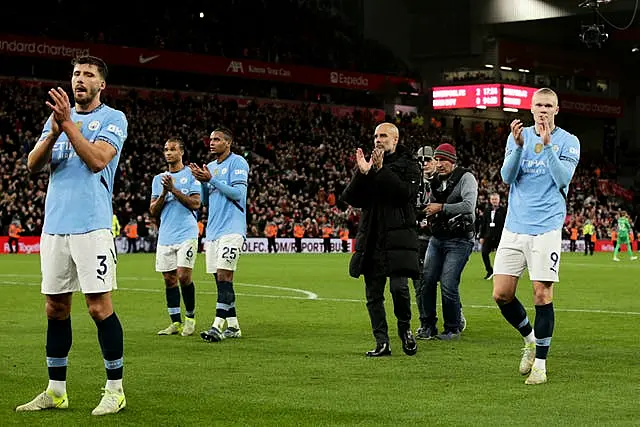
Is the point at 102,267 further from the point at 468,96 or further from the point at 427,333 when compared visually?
the point at 468,96

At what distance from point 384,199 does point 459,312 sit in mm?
2607

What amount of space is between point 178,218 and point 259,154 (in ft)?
133

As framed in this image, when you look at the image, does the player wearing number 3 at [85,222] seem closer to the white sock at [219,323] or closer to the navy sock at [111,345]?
the navy sock at [111,345]

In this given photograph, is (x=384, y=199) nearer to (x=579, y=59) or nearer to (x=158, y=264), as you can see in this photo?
(x=158, y=264)

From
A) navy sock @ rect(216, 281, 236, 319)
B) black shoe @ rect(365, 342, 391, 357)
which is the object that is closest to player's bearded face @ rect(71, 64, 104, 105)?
black shoe @ rect(365, 342, 391, 357)

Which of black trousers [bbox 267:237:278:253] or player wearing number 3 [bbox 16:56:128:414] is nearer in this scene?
player wearing number 3 [bbox 16:56:128:414]

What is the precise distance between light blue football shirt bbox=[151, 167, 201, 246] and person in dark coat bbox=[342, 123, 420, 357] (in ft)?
10.5

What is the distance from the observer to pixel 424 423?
25.4ft

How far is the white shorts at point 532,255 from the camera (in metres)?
9.77

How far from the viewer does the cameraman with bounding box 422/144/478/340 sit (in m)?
13.2

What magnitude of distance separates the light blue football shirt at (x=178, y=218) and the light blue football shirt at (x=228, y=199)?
17.6 inches

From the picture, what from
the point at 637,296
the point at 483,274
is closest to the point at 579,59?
the point at 483,274

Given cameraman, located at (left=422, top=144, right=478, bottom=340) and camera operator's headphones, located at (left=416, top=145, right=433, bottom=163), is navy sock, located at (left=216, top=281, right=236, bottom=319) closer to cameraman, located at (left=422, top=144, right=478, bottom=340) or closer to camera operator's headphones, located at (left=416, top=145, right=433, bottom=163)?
cameraman, located at (left=422, top=144, right=478, bottom=340)

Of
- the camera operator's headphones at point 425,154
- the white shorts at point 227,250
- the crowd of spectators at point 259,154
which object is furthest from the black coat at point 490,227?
the crowd of spectators at point 259,154
